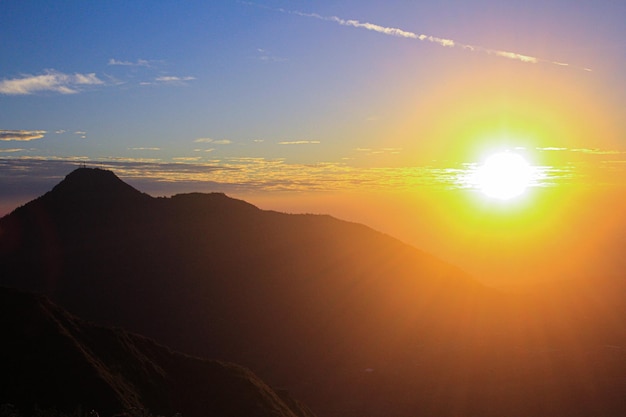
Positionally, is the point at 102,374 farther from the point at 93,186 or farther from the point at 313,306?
the point at 93,186

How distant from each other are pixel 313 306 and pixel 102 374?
60.2 m

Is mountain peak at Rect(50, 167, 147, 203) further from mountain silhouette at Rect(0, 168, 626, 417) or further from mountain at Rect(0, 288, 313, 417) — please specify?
mountain at Rect(0, 288, 313, 417)

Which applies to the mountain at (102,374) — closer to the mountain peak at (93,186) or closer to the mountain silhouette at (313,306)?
the mountain silhouette at (313,306)

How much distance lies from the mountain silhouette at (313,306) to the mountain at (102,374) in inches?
1060

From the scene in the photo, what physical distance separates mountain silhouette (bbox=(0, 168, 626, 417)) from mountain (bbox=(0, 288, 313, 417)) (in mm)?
26930

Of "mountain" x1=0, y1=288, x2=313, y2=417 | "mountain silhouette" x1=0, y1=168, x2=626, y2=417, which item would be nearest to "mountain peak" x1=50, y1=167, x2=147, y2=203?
"mountain silhouette" x1=0, y1=168, x2=626, y2=417

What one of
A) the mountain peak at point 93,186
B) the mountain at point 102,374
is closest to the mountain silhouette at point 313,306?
the mountain peak at point 93,186

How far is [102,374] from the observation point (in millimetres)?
38875

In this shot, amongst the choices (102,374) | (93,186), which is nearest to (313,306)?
(93,186)

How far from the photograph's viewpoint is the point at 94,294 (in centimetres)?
8844

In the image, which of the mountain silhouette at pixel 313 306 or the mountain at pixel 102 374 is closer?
the mountain at pixel 102 374

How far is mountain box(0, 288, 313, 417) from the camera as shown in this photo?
35875mm

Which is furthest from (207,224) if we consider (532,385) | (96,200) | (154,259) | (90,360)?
(90,360)

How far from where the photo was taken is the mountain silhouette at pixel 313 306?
77.5 metres
